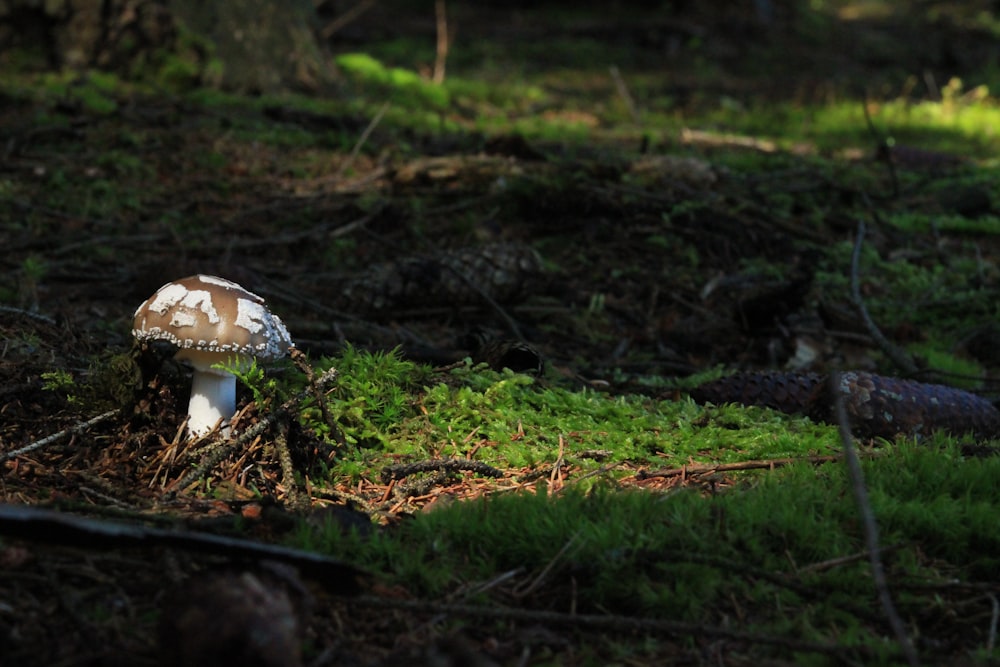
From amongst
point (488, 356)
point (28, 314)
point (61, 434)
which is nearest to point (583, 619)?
point (61, 434)

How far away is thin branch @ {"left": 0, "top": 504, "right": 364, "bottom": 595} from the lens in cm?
213

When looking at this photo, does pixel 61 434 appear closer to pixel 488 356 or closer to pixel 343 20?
pixel 488 356

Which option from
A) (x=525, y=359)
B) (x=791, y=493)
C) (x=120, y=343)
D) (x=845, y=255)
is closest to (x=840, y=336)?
(x=845, y=255)

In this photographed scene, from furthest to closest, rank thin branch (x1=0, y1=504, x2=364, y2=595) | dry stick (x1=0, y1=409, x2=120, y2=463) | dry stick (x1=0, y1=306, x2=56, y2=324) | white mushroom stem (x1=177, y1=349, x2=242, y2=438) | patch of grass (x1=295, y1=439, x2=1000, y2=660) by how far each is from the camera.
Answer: dry stick (x1=0, y1=306, x2=56, y2=324), white mushroom stem (x1=177, y1=349, x2=242, y2=438), dry stick (x1=0, y1=409, x2=120, y2=463), patch of grass (x1=295, y1=439, x2=1000, y2=660), thin branch (x1=0, y1=504, x2=364, y2=595)

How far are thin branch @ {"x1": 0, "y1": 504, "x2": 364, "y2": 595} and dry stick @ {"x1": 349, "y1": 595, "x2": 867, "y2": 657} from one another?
24 cm

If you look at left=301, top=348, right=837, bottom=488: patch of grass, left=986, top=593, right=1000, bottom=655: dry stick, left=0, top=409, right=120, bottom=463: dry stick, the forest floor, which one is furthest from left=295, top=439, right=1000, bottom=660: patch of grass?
left=0, top=409, right=120, bottom=463: dry stick

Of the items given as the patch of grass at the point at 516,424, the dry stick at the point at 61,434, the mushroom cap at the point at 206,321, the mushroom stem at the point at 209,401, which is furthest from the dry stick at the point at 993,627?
the dry stick at the point at 61,434

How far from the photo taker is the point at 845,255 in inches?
283

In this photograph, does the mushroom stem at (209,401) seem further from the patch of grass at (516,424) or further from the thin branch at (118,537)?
the thin branch at (118,537)

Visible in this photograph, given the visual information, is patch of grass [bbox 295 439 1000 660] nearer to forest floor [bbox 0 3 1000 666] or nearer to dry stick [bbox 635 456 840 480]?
forest floor [bbox 0 3 1000 666]

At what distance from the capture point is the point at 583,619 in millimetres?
2379

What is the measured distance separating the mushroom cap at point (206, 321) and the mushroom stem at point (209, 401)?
142mm

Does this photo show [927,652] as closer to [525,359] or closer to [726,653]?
[726,653]

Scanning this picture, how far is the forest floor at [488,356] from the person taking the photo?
2.38 meters
